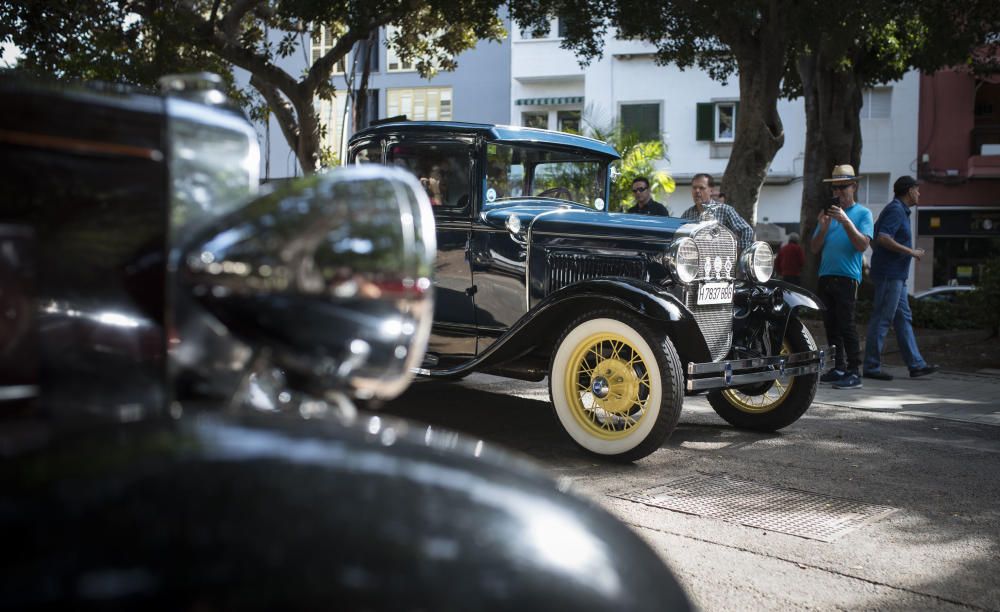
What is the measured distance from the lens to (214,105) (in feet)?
4.84

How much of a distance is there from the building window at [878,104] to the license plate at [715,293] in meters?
26.7

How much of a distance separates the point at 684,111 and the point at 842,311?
81.4 ft

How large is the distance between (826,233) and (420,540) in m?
8.36

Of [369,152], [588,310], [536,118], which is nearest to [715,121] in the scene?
[536,118]

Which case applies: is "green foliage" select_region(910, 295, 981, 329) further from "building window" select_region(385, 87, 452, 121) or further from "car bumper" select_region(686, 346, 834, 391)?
"building window" select_region(385, 87, 452, 121)

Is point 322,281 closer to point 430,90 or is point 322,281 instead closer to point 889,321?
point 889,321

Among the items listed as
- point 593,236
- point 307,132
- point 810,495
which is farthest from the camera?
point 307,132

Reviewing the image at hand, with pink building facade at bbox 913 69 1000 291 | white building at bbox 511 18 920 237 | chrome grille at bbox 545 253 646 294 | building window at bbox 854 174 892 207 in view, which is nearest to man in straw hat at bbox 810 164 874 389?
chrome grille at bbox 545 253 646 294

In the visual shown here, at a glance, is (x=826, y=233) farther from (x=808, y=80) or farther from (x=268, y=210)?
(x=808, y=80)

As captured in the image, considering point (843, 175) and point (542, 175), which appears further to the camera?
point (843, 175)

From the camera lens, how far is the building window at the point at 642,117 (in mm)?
32594

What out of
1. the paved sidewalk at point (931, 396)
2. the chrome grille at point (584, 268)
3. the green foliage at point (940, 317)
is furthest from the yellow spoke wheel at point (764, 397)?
the green foliage at point (940, 317)

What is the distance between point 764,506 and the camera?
4465 millimetres

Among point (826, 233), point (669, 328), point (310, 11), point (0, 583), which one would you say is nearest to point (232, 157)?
point (0, 583)
